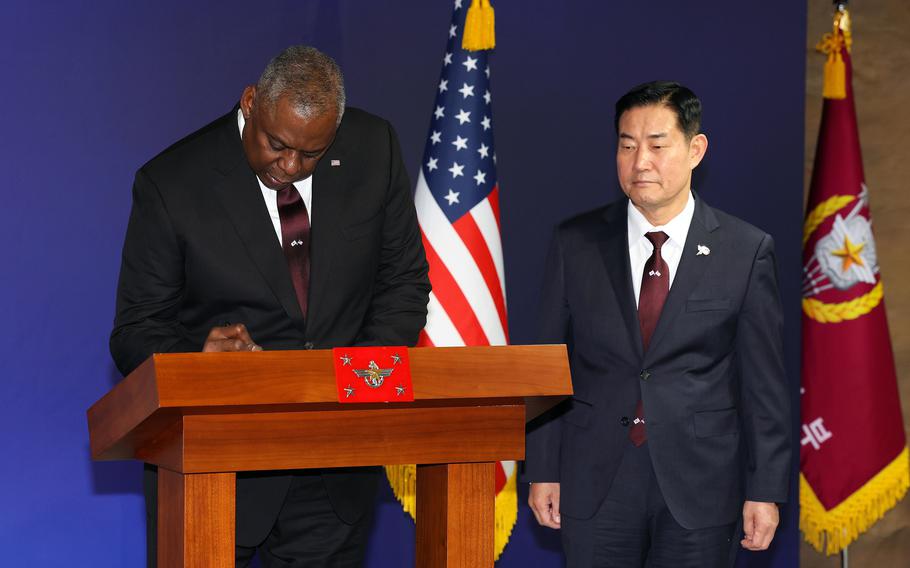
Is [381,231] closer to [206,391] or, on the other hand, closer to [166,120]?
[206,391]

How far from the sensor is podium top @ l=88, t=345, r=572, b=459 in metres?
1.81

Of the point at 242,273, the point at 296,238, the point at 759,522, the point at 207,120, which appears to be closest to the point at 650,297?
the point at 759,522

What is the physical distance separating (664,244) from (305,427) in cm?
129

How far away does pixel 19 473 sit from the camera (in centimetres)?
382

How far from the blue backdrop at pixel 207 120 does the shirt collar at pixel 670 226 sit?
1.58 m

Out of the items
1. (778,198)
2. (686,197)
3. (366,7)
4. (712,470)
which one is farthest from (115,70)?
(778,198)

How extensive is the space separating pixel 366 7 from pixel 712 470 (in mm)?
2265

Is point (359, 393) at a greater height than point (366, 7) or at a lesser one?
lesser

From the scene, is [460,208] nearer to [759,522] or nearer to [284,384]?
[759,522]

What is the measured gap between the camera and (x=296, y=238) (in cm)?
252

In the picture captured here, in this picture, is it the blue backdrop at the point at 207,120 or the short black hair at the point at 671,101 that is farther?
the blue backdrop at the point at 207,120

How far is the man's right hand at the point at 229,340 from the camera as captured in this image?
2.08 m

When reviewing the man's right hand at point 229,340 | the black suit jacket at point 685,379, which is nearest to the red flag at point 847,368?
the black suit jacket at point 685,379

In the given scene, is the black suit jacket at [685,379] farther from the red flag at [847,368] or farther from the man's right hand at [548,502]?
the red flag at [847,368]
